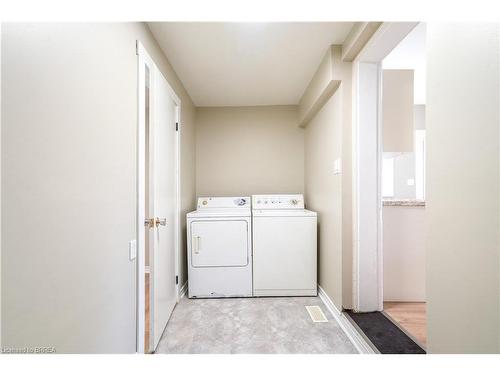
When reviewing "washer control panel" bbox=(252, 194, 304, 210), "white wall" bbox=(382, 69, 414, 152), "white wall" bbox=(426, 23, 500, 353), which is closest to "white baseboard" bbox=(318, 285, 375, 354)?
"white wall" bbox=(426, 23, 500, 353)

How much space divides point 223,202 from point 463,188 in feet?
8.32

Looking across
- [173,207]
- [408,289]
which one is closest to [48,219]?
[173,207]

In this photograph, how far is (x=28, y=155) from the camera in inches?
26.6

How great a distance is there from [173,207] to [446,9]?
2.17 m

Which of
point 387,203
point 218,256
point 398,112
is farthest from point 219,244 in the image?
point 398,112

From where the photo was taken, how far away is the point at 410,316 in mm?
1916

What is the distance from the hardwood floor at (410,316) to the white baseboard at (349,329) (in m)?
0.37

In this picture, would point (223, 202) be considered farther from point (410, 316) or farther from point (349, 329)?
point (410, 316)

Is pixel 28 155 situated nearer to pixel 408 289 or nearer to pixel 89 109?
pixel 89 109

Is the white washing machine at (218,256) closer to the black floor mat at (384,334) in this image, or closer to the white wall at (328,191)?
the white wall at (328,191)

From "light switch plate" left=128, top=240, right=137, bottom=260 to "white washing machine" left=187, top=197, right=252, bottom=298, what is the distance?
1075mm

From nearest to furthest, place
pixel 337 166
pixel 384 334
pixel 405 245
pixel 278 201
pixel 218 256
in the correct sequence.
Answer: pixel 384 334 → pixel 337 166 → pixel 405 245 → pixel 218 256 → pixel 278 201

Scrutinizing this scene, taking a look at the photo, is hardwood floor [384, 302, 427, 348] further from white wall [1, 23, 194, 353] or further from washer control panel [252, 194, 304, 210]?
white wall [1, 23, 194, 353]

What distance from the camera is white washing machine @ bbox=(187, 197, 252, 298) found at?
2.47 meters
